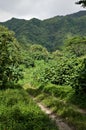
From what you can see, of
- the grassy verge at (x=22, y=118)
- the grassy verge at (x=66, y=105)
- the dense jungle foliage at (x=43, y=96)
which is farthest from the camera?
the grassy verge at (x=66, y=105)

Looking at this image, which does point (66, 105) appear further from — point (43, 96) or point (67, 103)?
point (43, 96)

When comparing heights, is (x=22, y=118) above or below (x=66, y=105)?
above

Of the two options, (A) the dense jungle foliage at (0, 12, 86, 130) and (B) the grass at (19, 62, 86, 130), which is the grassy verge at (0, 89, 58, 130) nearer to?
(A) the dense jungle foliage at (0, 12, 86, 130)

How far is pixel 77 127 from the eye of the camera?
675 inches

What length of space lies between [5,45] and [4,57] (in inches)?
65.0

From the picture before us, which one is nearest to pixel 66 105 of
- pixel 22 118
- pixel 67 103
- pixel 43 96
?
pixel 67 103

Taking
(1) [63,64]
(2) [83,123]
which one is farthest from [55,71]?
(2) [83,123]

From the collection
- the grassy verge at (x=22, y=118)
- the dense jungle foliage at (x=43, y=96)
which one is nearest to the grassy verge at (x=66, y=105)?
the dense jungle foliage at (x=43, y=96)

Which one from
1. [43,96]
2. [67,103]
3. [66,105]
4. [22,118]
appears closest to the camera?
[22,118]

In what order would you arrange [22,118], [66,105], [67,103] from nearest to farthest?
[22,118], [66,105], [67,103]

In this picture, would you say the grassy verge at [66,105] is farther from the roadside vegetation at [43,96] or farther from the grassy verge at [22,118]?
the grassy verge at [22,118]

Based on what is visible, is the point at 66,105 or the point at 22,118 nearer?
the point at 22,118

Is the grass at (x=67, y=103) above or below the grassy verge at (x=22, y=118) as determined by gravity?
below

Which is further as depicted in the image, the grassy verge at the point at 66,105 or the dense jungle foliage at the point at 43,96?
the grassy verge at the point at 66,105
